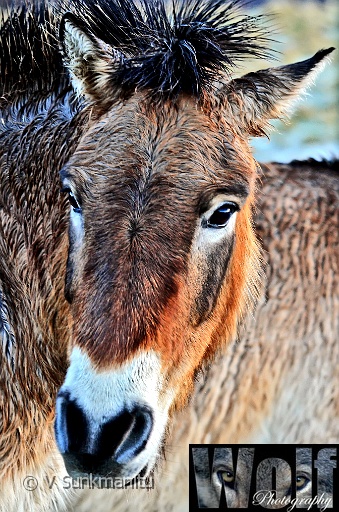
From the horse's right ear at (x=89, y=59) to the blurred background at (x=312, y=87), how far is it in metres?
5.02

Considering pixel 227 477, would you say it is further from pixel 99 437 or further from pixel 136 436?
pixel 99 437

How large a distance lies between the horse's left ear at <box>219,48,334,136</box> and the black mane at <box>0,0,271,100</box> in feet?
0.37

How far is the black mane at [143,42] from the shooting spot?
9.41ft

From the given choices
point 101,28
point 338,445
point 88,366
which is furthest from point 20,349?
point 338,445

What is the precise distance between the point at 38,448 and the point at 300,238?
2.43 meters

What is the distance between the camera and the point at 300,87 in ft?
10.1

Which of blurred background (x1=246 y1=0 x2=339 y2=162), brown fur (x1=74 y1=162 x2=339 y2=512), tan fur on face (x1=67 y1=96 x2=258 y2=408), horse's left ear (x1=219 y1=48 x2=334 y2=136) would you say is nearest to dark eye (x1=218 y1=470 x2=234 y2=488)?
brown fur (x1=74 y1=162 x2=339 y2=512)

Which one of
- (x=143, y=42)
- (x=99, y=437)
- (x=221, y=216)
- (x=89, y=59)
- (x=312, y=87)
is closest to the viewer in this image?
(x=99, y=437)

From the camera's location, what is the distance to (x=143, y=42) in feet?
10.4

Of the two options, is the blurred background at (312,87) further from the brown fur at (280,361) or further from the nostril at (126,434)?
the nostril at (126,434)

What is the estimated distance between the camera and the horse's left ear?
2988mm

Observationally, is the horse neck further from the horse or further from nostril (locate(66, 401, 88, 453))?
nostril (locate(66, 401, 88, 453))

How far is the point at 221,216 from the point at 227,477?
2.50 metres

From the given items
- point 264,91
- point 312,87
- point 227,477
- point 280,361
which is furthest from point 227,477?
point 312,87
